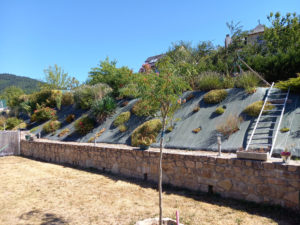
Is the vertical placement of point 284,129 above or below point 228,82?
below

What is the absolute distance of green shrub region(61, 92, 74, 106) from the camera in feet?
53.9

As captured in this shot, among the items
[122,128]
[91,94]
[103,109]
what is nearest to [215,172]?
[122,128]

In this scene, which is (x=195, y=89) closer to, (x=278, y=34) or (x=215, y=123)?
(x=215, y=123)

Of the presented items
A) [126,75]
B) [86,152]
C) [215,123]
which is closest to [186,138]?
[215,123]

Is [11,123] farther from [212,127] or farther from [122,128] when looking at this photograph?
[212,127]

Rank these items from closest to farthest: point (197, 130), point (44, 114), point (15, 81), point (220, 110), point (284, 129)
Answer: point (284, 129) < point (197, 130) < point (220, 110) < point (44, 114) < point (15, 81)

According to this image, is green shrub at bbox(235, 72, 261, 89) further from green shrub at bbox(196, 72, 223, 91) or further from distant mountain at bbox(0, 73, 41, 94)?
distant mountain at bbox(0, 73, 41, 94)

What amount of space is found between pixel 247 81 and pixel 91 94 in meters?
9.02

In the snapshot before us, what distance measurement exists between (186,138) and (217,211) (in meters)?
3.11

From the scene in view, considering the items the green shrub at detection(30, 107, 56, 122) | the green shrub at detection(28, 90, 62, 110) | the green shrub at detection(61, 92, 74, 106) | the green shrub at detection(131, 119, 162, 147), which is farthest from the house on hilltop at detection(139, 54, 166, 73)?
the green shrub at detection(30, 107, 56, 122)

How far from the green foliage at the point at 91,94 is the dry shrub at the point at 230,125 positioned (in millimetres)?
7918

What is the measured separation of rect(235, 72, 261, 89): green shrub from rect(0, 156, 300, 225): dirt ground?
5.02 m

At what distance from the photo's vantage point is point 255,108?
22.3ft

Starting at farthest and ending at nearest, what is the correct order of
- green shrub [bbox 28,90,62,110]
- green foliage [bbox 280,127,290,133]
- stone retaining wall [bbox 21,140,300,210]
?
green shrub [bbox 28,90,62,110]
green foliage [bbox 280,127,290,133]
stone retaining wall [bbox 21,140,300,210]
